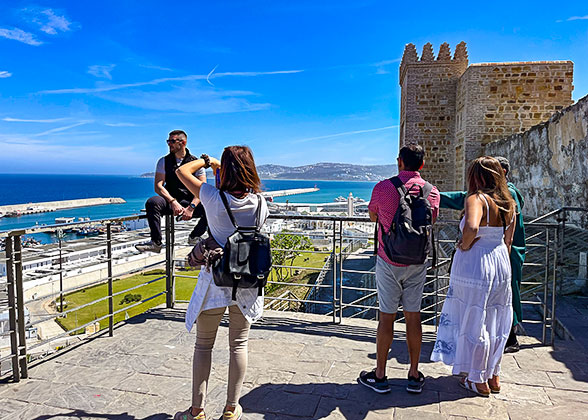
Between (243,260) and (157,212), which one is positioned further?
(157,212)

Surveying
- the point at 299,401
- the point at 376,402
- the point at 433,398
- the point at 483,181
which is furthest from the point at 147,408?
the point at 483,181

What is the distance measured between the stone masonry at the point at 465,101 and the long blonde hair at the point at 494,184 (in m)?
11.7

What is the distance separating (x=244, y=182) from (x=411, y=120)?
14652mm

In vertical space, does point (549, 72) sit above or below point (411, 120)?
above

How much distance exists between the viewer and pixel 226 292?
91.7 inches

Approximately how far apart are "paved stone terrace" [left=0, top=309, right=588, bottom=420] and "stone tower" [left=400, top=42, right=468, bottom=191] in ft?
41.4

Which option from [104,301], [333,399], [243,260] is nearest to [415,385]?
[333,399]

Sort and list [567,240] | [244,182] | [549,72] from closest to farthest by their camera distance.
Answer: [244,182] → [567,240] → [549,72]

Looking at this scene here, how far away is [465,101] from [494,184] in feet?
40.8

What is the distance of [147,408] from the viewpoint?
2.68 metres

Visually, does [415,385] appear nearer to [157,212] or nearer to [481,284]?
[481,284]

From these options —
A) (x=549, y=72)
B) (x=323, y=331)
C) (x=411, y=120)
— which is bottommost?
(x=323, y=331)

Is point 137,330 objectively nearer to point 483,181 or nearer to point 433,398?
point 433,398

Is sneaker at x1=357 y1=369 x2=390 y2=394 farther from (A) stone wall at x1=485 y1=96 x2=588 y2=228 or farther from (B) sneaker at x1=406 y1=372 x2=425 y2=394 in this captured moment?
(A) stone wall at x1=485 y1=96 x2=588 y2=228
